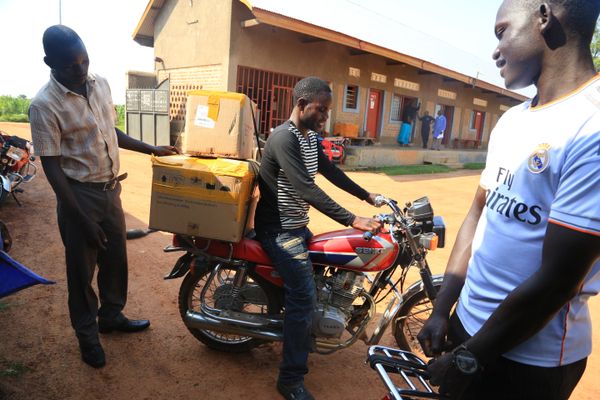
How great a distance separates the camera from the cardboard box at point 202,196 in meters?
2.49

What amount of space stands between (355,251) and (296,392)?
0.95m

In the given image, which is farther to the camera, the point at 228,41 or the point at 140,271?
the point at 228,41

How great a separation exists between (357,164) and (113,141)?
11.0 metres

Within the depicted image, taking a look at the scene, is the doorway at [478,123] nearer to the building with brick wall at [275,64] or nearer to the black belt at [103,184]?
the building with brick wall at [275,64]

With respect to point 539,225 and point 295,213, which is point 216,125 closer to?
point 295,213

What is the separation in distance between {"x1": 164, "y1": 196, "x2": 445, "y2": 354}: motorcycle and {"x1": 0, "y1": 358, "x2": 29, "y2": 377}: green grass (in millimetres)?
1054

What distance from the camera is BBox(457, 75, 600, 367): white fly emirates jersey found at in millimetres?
927

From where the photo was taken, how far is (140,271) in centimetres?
420

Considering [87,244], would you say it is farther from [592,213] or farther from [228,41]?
[228,41]

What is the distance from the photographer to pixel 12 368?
2582mm

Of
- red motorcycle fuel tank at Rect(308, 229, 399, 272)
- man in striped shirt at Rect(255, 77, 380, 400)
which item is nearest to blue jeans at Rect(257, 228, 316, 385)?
man in striped shirt at Rect(255, 77, 380, 400)

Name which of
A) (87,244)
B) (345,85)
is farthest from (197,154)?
(345,85)

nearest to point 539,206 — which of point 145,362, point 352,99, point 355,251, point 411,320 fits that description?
point 355,251

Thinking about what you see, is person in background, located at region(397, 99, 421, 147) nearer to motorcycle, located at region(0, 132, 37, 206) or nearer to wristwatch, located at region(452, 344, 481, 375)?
motorcycle, located at region(0, 132, 37, 206)
